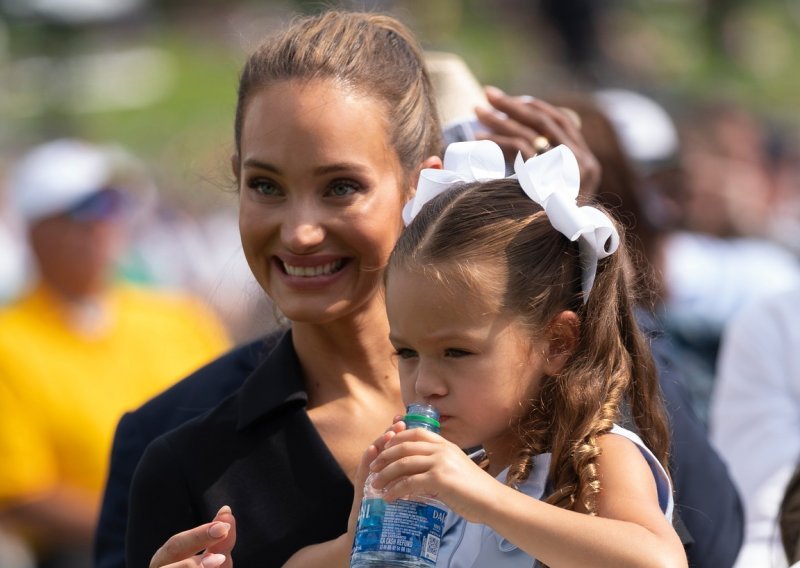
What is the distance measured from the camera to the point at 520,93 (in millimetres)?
7109

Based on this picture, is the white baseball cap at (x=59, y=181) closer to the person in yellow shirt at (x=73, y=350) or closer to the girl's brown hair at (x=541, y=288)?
the person in yellow shirt at (x=73, y=350)

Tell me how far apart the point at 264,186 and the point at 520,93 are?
450 centimetres

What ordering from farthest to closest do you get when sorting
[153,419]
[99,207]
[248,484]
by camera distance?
[99,207]
[153,419]
[248,484]

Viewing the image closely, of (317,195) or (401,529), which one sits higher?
(317,195)

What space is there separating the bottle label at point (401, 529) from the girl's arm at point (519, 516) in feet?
0.12

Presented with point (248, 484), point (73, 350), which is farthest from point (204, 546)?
point (73, 350)

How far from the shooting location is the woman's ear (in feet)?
7.93

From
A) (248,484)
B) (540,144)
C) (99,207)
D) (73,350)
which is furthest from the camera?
(99,207)

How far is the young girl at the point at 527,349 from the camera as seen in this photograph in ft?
7.57

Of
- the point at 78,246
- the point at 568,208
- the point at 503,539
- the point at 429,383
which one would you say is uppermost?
the point at 568,208

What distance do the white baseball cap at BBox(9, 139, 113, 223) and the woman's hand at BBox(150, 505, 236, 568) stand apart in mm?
3579

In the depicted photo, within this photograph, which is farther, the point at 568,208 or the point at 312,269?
the point at 312,269

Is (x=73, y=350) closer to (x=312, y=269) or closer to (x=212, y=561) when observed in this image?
(x=312, y=269)

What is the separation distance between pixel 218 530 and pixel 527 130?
1385 millimetres
